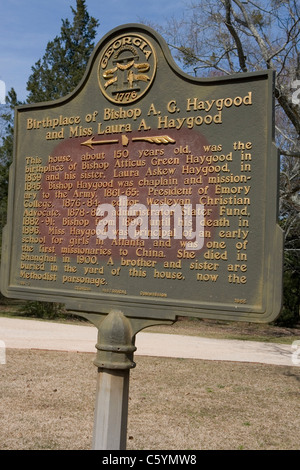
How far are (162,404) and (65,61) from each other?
1346 cm

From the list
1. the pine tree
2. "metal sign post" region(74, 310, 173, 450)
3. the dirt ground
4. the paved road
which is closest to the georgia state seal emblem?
"metal sign post" region(74, 310, 173, 450)

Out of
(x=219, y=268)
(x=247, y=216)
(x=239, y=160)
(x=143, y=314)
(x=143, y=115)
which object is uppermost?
(x=143, y=115)

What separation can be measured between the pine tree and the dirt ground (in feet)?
31.7

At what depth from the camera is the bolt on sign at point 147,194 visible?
3428mm

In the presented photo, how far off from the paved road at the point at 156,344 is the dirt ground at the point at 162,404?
80 centimetres

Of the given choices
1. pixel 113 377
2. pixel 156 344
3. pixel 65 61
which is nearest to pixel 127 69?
pixel 113 377

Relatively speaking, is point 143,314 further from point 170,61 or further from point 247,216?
point 170,61

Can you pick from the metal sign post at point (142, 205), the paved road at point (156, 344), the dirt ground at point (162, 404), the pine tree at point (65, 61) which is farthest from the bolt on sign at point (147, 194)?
the pine tree at point (65, 61)

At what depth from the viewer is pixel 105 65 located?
13.1 ft

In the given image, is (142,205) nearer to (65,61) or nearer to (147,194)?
(147,194)

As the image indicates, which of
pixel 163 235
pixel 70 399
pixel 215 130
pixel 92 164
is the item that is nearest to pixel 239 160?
pixel 215 130

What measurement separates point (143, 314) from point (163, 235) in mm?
542

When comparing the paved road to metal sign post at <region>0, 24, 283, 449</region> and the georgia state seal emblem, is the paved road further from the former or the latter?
Answer: the georgia state seal emblem

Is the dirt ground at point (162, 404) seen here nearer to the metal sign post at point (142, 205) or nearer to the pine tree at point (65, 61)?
the metal sign post at point (142, 205)
